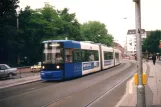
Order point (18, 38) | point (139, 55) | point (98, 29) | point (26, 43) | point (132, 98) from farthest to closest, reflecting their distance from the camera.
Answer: point (98, 29) → point (26, 43) → point (18, 38) → point (132, 98) → point (139, 55)

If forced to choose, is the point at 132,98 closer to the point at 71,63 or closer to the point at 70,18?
the point at 71,63

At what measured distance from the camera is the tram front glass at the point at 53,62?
2153 cm

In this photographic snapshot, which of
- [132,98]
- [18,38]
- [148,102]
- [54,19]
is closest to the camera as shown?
[148,102]

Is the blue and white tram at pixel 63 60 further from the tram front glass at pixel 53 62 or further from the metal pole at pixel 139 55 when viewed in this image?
the metal pole at pixel 139 55

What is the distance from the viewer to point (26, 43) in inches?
2048

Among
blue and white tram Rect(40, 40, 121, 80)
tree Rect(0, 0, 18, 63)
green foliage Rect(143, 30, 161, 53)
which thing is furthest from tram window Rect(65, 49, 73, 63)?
green foliage Rect(143, 30, 161, 53)

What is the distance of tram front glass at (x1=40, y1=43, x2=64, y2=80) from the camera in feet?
70.6

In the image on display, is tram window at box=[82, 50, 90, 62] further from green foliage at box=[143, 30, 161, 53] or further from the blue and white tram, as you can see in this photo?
green foliage at box=[143, 30, 161, 53]

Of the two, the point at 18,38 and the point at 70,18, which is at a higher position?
the point at 70,18

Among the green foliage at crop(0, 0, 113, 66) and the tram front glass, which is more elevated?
the green foliage at crop(0, 0, 113, 66)

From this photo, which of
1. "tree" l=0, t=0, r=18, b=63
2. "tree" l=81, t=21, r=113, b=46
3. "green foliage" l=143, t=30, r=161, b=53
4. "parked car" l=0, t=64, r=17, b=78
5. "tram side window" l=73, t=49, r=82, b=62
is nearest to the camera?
"tram side window" l=73, t=49, r=82, b=62

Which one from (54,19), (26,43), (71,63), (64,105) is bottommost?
(64,105)

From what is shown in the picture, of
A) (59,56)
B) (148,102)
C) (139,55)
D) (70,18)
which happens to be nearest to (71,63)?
(59,56)

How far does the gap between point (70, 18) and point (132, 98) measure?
177 feet
